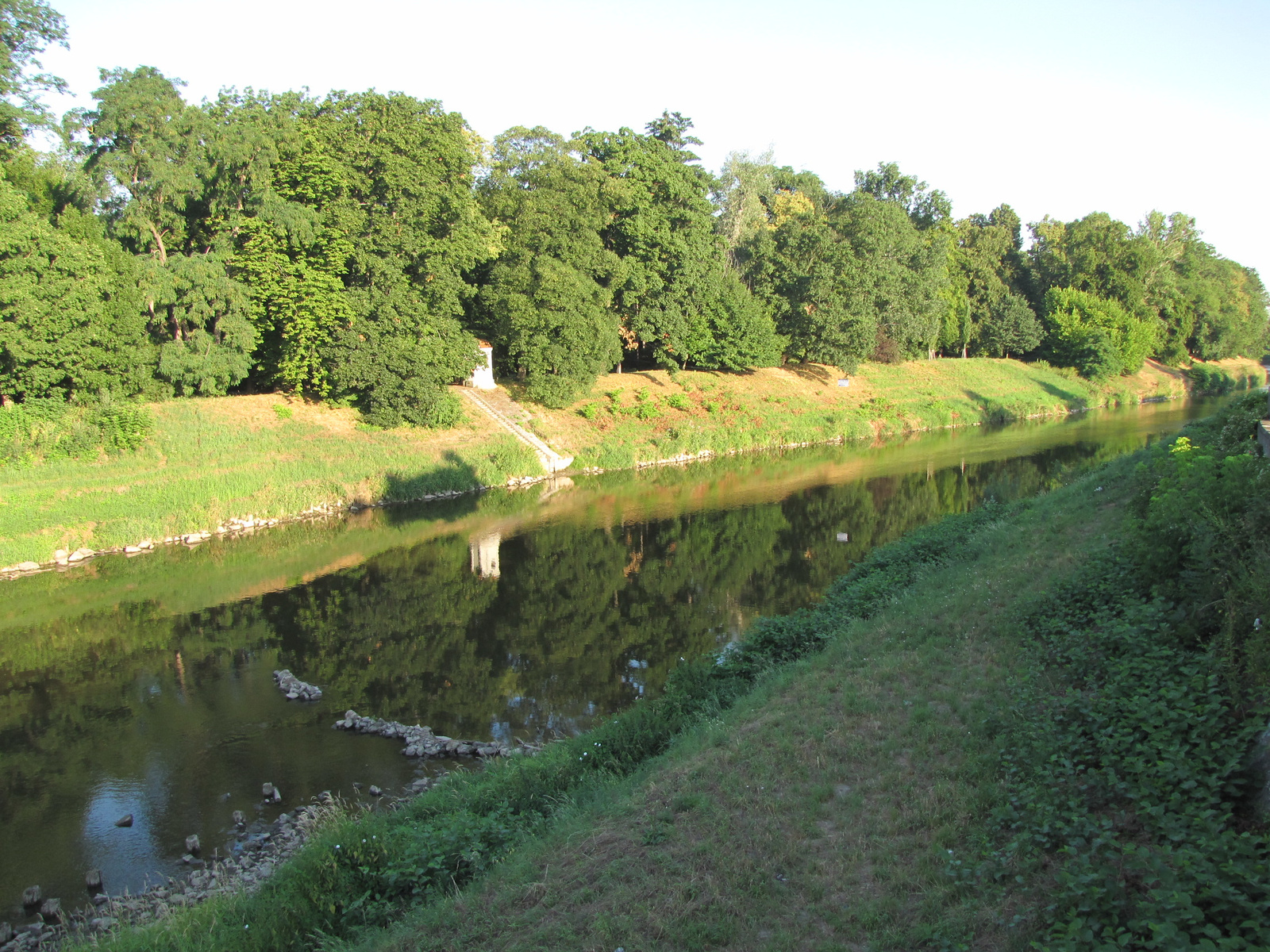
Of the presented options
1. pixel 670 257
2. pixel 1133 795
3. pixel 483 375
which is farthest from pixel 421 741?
pixel 670 257

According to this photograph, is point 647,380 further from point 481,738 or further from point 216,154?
point 481,738

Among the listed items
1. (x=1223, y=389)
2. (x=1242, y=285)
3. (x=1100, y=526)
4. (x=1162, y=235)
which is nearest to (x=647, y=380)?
(x=1100, y=526)

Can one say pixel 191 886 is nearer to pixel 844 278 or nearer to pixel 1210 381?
pixel 844 278

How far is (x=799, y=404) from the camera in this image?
148ft

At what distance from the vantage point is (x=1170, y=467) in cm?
1152

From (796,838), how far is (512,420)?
30.6 meters

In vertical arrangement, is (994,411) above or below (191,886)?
above

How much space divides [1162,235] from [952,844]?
83.8m

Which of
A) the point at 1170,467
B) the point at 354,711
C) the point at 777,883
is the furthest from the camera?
the point at 354,711

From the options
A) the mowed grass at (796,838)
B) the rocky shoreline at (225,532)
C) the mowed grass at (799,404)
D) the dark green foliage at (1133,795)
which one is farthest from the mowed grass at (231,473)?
the dark green foliage at (1133,795)

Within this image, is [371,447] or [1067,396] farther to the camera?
[1067,396]

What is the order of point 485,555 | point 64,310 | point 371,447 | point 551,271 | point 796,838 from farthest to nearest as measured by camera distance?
point 551,271 → point 371,447 → point 64,310 → point 485,555 → point 796,838

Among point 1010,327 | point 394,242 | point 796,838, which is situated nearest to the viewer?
point 796,838

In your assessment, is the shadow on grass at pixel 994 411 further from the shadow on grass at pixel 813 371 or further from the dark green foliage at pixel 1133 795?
the dark green foliage at pixel 1133 795
